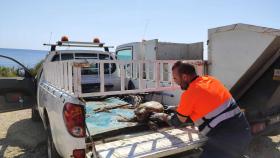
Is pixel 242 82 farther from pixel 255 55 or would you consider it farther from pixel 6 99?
pixel 6 99

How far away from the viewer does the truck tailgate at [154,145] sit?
270 centimetres

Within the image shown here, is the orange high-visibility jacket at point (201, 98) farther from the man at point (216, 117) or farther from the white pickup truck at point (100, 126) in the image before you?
the white pickup truck at point (100, 126)

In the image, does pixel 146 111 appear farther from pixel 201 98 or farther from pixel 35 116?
pixel 35 116

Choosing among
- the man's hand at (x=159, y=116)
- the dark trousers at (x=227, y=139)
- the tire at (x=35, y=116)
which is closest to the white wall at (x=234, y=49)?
the man's hand at (x=159, y=116)

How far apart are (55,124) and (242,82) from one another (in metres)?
2.72

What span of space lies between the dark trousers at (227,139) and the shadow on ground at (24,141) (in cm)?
314

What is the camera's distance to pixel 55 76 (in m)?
3.68

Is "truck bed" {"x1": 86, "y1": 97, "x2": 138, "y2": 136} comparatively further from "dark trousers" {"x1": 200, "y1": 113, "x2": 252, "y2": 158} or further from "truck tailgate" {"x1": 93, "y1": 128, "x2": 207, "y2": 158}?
"dark trousers" {"x1": 200, "y1": 113, "x2": 252, "y2": 158}

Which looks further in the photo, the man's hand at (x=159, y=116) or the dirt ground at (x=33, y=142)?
the dirt ground at (x=33, y=142)

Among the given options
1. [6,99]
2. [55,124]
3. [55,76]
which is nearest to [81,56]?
[6,99]

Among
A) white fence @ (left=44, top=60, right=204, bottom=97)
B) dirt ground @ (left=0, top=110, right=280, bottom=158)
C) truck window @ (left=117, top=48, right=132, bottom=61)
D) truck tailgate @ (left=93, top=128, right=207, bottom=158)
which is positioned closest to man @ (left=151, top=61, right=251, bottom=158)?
truck tailgate @ (left=93, top=128, right=207, bottom=158)

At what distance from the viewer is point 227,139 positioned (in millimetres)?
2500

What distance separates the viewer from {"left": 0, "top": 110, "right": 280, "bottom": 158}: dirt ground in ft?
15.0

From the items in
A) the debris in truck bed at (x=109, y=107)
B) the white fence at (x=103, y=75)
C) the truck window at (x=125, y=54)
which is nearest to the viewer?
the white fence at (x=103, y=75)
